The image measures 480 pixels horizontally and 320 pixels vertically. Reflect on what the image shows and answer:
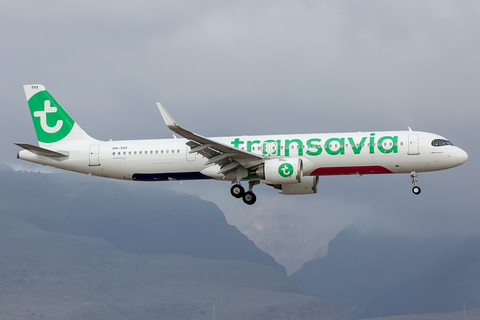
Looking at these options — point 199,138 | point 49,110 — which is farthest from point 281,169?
point 49,110

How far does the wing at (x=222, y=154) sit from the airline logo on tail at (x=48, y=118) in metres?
13.8

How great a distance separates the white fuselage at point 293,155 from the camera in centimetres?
4300

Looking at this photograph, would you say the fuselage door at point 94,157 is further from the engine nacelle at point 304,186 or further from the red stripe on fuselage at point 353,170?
the red stripe on fuselage at point 353,170

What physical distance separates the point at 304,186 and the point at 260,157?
7.00 m

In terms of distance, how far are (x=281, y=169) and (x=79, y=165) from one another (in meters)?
16.5

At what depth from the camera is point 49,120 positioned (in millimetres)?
50969

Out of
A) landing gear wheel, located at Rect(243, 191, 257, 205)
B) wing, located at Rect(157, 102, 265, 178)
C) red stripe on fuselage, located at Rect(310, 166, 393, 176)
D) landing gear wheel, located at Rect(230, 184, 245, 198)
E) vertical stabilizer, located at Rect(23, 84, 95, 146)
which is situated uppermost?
vertical stabilizer, located at Rect(23, 84, 95, 146)

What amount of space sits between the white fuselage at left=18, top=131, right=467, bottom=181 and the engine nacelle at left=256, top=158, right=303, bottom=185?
55.9 inches

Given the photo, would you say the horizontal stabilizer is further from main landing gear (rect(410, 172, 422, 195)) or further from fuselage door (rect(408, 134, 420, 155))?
main landing gear (rect(410, 172, 422, 195))

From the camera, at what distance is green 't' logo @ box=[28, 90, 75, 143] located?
50438 millimetres

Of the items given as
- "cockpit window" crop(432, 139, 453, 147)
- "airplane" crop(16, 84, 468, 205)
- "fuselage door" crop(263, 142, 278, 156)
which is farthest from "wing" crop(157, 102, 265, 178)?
"cockpit window" crop(432, 139, 453, 147)

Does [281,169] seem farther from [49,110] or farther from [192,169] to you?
[49,110]

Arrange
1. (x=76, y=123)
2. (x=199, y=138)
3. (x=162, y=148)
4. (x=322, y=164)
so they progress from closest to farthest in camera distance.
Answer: (x=199, y=138) < (x=322, y=164) < (x=162, y=148) < (x=76, y=123)

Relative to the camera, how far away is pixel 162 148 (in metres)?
46.5
